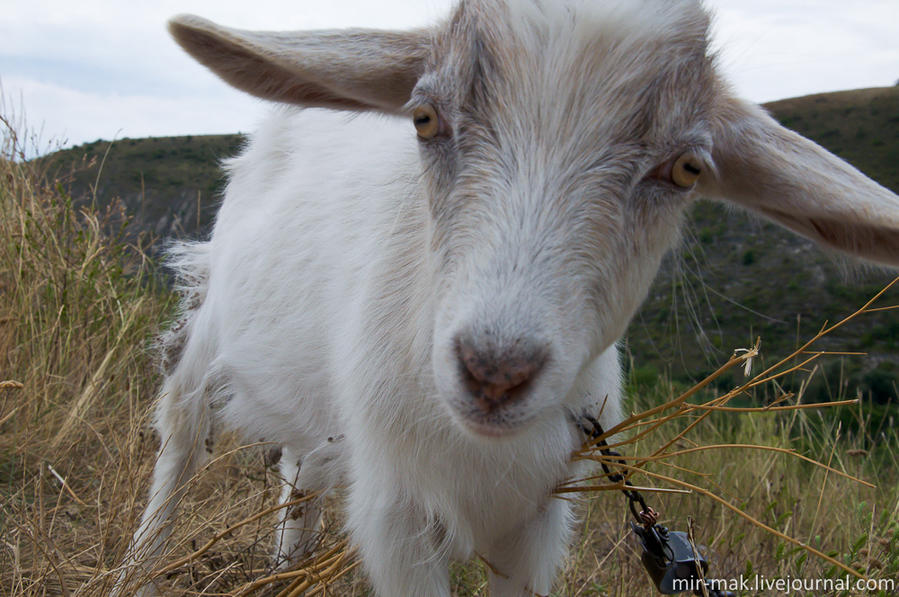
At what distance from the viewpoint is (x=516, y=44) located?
5.95 feet

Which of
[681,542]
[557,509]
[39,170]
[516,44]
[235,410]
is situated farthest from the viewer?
[39,170]

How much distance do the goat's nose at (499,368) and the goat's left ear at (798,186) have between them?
3.39ft

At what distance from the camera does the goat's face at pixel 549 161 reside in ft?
5.04

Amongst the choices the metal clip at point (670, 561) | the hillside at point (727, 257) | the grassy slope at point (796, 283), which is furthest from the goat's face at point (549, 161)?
the grassy slope at point (796, 283)

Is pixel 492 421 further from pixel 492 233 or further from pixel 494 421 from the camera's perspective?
pixel 492 233

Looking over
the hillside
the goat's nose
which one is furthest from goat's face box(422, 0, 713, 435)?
the hillside

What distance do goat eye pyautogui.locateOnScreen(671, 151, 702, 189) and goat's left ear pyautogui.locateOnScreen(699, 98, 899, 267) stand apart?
0.61 ft

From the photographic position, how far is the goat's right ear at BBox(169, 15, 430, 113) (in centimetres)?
198

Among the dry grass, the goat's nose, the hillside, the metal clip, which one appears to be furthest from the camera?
the hillside

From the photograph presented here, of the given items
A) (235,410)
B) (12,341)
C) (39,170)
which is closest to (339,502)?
(235,410)

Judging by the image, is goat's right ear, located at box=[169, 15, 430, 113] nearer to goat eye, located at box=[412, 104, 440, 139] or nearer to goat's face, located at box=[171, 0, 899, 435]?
Answer: goat's face, located at box=[171, 0, 899, 435]

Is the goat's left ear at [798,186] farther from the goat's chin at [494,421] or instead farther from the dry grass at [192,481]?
the goat's chin at [494,421]

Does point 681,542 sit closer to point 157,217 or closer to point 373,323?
point 373,323

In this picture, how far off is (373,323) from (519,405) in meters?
0.97
